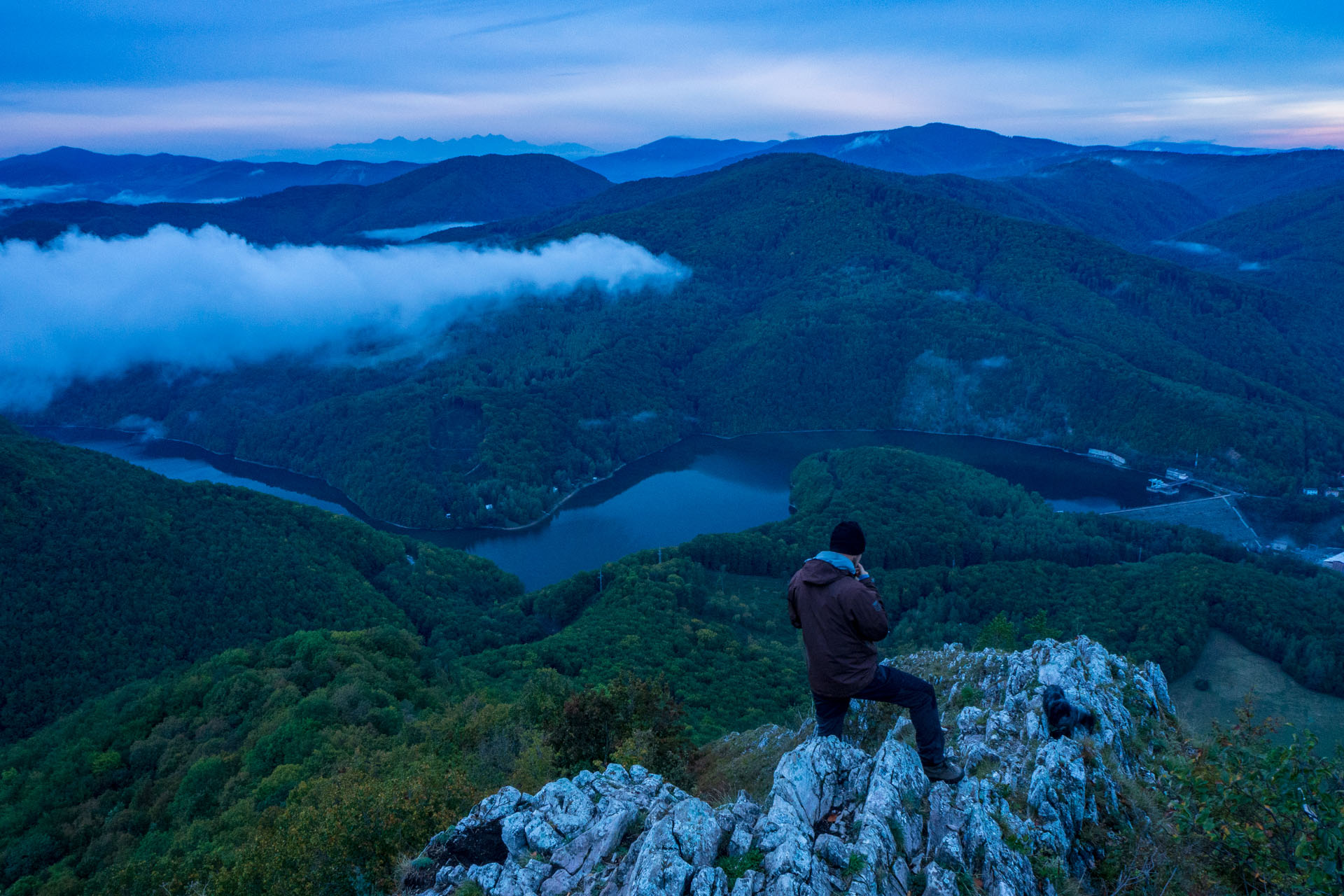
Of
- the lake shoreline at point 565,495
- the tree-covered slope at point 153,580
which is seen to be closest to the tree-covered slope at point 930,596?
the tree-covered slope at point 153,580

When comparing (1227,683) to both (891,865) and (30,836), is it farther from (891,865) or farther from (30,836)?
(30,836)

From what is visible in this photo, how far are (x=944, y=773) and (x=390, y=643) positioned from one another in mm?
37344

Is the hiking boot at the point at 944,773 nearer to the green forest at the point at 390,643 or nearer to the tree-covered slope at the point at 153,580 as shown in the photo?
the green forest at the point at 390,643

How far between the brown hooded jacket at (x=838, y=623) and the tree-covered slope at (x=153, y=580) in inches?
1831

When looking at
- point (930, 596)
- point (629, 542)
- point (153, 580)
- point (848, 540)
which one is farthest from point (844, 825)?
point (629, 542)

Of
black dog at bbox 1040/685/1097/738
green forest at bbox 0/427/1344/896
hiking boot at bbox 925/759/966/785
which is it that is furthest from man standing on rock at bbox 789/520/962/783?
green forest at bbox 0/427/1344/896

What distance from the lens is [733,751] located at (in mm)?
19312

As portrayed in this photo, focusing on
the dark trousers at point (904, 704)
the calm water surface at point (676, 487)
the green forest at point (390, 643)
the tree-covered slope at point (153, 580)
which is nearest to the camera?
the dark trousers at point (904, 704)

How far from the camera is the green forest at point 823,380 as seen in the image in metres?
115

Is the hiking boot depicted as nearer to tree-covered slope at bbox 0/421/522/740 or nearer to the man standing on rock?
the man standing on rock

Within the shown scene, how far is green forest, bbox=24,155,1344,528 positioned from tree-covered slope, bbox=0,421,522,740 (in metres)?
42.6

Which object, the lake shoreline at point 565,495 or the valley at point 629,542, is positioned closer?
the valley at point 629,542

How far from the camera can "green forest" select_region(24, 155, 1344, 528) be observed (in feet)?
377

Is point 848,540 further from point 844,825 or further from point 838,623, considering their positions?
point 844,825
